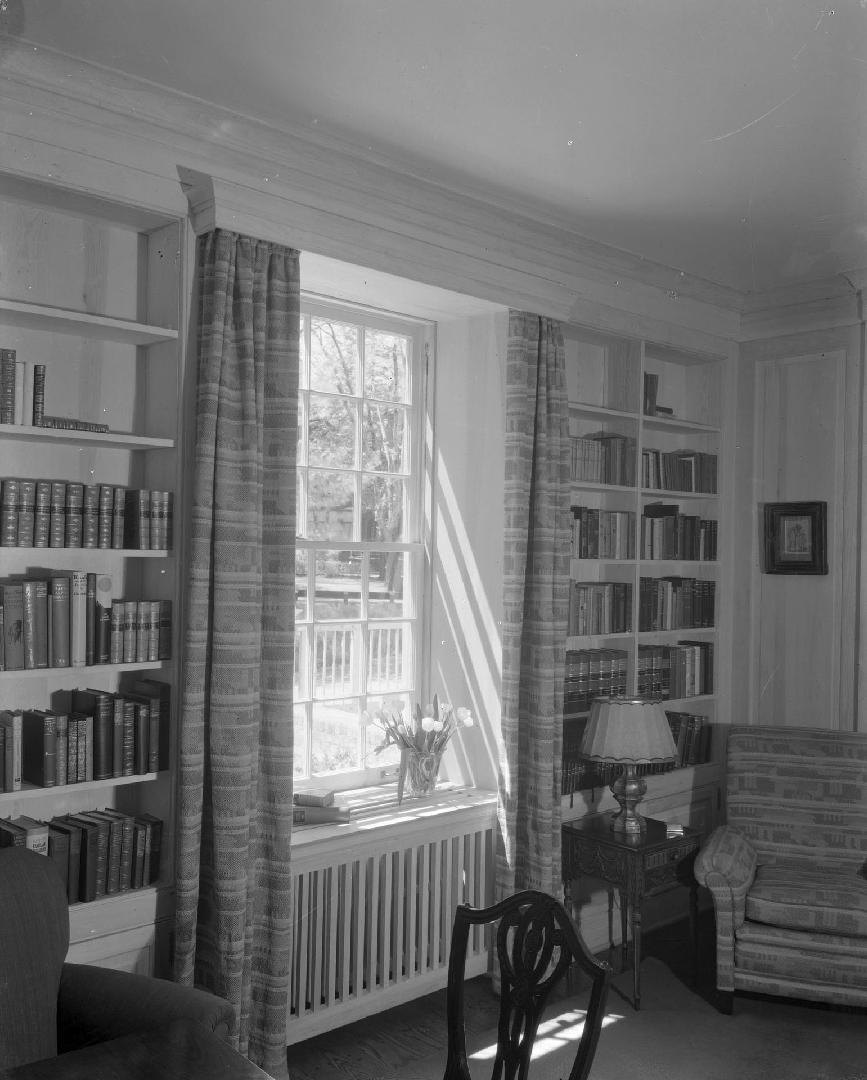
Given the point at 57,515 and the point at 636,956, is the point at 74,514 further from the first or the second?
the point at 636,956

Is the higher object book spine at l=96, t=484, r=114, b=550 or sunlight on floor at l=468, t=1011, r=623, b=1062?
book spine at l=96, t=484, r=114, b=550

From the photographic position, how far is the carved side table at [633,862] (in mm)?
3686

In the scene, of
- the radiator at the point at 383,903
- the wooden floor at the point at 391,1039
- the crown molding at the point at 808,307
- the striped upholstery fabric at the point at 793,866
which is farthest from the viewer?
the crown molding at the point at 808,307

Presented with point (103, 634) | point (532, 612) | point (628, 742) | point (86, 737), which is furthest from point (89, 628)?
point (628, 742)

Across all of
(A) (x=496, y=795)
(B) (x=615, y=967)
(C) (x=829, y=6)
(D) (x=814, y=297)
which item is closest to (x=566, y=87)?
(C) (x=829, y=6)

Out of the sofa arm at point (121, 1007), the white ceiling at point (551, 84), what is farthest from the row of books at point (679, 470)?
the sofa arm at point (121, 1007)

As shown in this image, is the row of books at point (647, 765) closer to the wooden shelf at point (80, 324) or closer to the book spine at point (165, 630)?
the book spine at point (165, 630)

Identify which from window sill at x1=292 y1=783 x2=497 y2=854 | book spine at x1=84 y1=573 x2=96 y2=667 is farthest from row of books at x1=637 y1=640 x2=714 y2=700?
book spine at x1=84 y1=573 x2=96 y2=667

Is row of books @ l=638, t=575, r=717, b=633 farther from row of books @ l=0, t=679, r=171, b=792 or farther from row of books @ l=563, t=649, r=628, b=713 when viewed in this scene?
row of books @ l=0, t=679, r=171, b=792

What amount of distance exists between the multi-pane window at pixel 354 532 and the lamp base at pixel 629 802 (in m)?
0.92

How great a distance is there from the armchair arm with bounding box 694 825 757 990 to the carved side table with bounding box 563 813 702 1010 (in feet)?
0.37

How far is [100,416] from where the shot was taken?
9.72 ft

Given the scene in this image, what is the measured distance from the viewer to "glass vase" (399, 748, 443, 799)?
147 inches

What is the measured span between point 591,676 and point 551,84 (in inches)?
98.3
